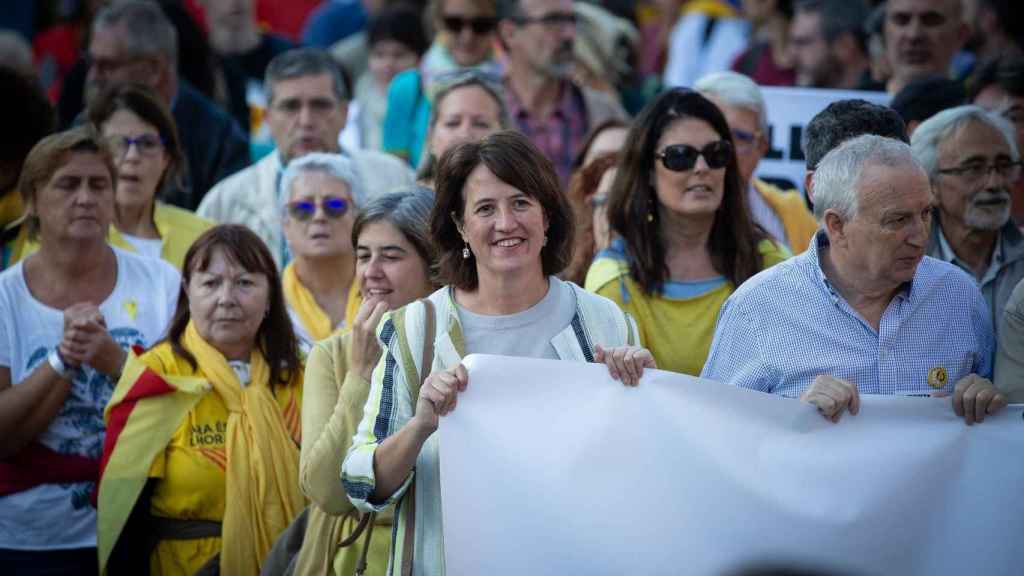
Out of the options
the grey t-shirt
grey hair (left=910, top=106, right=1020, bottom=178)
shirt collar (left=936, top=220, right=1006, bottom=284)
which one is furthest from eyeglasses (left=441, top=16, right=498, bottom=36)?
the grey t-shirt

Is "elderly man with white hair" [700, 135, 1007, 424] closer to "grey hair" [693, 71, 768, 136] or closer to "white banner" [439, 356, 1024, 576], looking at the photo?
"white banner" [439, 356, 1024, 576]

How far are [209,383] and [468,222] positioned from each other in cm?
173

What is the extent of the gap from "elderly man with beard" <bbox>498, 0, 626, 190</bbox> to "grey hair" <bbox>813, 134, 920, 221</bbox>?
410 cm

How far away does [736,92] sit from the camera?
7266 mm

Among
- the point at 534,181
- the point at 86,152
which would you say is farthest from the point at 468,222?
the point at 86,152

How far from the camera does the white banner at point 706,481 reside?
451cm

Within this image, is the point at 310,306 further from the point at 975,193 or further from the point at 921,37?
the point at 921,37

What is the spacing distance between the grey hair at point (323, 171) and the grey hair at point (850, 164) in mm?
2766

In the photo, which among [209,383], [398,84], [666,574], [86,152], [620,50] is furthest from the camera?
[620,50]

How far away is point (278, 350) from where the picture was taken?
6.21 meters

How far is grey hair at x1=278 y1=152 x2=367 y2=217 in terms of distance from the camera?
708 cm

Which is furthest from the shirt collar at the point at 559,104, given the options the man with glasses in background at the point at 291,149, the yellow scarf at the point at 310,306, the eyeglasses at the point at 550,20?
the yellow scarf at the point at 310,306

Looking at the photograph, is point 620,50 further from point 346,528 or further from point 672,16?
point 346,528

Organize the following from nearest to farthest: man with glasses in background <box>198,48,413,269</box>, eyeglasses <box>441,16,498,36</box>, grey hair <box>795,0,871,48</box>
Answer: man with glasses in background <box>198,48,413,269</box>, eyeglasses <box>441,16,498,36</box>, grey hair <box>795,0,871,48</box>
